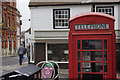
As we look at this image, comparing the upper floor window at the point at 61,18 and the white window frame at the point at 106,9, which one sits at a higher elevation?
the white window frame at the point at 106,9

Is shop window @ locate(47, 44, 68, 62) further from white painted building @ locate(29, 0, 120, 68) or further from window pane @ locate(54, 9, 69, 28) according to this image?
window pane @ locate(54, 9, 69, 28)

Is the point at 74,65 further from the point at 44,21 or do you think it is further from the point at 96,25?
the point at 44,21

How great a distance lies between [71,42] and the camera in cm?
593

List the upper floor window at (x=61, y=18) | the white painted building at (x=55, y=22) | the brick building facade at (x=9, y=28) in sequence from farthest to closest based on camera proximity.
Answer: the brick building facade at (x=9, y=28)
the upper floor window at (x=61, y=18)
the white painted building at (x=55, y=22)

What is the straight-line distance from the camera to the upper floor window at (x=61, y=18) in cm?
1280

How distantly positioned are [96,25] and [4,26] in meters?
30.6

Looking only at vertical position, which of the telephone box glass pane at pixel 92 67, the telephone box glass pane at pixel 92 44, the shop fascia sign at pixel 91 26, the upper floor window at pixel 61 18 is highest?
the upper floor window at pixel 61 18

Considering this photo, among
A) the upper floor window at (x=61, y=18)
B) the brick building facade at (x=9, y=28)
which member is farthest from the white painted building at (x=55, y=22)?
the brick building facade at (x=9, y=28)

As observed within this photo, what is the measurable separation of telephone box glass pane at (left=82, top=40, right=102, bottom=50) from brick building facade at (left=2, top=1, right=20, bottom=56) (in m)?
28.4

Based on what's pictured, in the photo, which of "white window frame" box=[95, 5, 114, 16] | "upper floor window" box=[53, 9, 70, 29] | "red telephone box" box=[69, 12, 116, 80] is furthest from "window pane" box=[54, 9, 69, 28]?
"red telephone box" box=[69, 12, 116, 80]

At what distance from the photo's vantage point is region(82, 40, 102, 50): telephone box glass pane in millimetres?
5895

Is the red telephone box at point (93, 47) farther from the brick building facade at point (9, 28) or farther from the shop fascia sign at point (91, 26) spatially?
the brick building facade at point (9, 28)

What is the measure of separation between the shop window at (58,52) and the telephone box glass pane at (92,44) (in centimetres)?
660

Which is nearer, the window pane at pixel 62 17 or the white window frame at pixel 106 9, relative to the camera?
the white window frame at pixel 106 9
